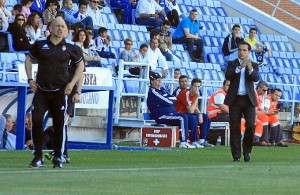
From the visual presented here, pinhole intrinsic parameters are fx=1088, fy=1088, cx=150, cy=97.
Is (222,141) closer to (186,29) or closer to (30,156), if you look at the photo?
(186,29)

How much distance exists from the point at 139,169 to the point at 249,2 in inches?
950

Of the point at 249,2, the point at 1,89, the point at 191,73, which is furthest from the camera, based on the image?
the point at 249,2

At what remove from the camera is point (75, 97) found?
542 inches

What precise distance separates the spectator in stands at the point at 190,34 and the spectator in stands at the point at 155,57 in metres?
3.36

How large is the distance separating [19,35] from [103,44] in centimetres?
321

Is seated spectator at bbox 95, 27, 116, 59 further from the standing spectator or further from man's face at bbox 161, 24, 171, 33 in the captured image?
the standing spectator

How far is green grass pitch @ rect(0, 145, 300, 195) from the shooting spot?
1018 centimetres

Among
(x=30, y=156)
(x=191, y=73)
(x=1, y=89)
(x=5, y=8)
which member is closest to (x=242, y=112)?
(x=30, y=156)

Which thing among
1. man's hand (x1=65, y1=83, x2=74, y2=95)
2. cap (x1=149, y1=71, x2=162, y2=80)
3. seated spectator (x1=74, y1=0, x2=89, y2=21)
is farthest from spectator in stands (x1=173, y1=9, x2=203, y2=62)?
man's hand (x1=65, y1=83, x2=74, y2=95)

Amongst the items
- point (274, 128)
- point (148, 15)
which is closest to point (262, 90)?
point (274, 128)

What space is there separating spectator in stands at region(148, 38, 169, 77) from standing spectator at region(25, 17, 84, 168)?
1079 centimetres

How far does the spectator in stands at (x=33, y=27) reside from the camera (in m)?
21.8

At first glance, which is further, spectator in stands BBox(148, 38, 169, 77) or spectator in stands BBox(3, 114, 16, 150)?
spectator in stands BBox(148, 38, 169, 77)

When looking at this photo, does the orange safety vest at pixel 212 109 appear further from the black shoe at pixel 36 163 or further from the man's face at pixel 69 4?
the black shoe at pixel 36 163
